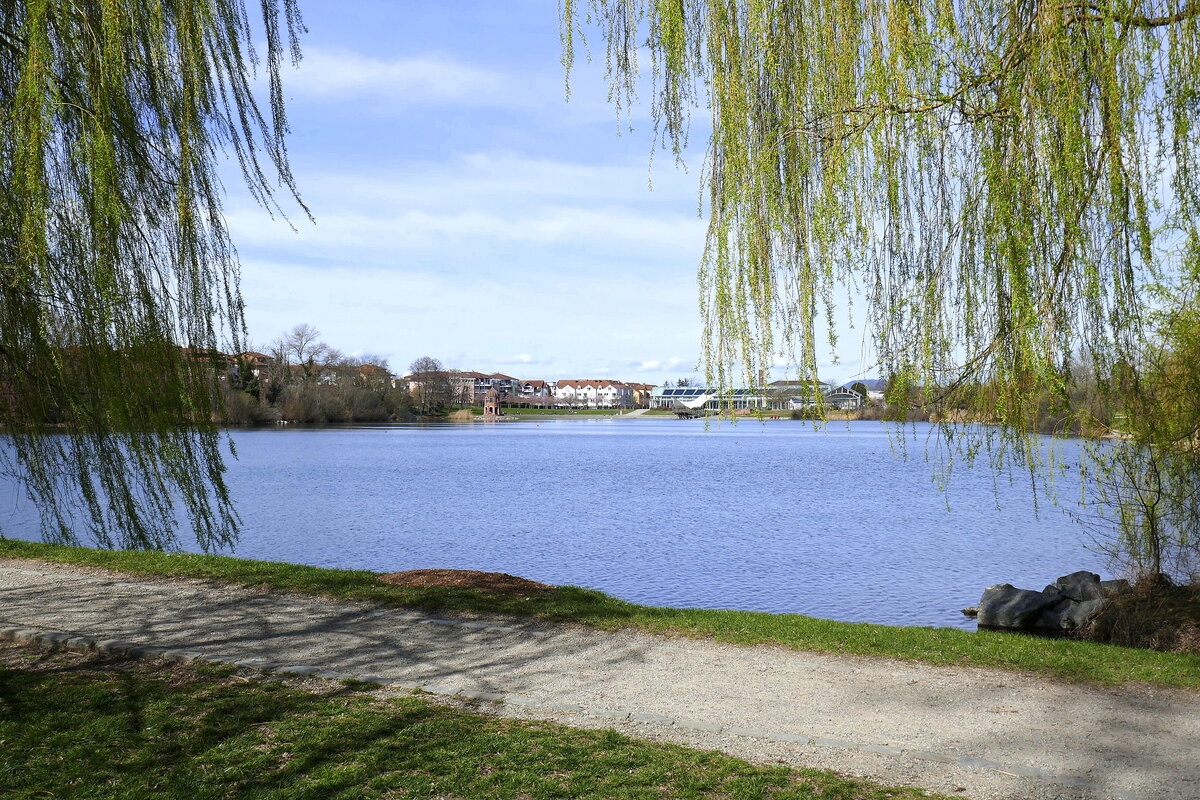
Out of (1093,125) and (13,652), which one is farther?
(13,652)

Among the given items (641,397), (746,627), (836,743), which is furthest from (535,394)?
(836,743)

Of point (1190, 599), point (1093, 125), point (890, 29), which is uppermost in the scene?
point (890, 29)

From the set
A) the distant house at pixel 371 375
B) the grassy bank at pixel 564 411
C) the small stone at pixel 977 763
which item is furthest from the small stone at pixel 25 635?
the grassy bank at pixel 564 411

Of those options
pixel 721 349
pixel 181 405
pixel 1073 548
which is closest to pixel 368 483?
pixel 1073 548

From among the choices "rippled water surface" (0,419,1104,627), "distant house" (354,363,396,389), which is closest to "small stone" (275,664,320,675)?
"rippled water surface" (0,419,1104,627)

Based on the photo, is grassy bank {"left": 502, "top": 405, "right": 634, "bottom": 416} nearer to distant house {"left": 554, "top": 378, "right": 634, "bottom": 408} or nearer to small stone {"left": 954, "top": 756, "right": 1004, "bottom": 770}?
distant house {"left": 554, "top": 378, "right": 634, "bottom": 408}

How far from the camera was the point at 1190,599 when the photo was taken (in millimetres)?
10086

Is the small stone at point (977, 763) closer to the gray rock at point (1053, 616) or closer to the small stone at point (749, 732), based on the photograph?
the small stone at point (749, 732)

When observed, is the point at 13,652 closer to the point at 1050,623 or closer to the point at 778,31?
the point at 778,31

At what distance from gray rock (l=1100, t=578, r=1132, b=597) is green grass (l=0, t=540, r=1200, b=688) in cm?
261

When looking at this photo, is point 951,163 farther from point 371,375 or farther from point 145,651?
point 371,375

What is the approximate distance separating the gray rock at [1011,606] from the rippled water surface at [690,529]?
1.60 feet

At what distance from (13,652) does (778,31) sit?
7174 millimetres

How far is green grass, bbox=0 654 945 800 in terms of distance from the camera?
4.59 metres
